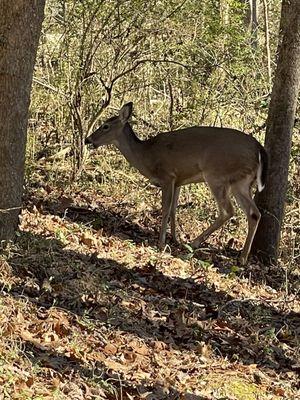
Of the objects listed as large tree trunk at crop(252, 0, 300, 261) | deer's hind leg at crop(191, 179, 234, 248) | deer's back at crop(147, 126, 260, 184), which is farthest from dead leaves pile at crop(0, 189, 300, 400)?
deer's back at crop(147, 126, 260, 184)

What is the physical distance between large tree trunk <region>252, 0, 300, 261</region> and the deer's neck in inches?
62.0

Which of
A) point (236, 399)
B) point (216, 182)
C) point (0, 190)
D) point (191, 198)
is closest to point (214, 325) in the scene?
point (236, 399)

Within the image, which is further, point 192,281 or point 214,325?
point 192,281

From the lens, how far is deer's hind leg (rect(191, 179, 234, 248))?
1053 cm

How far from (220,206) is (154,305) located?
297 centimetres

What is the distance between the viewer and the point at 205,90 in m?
13.4

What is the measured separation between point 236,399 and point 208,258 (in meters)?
3.79

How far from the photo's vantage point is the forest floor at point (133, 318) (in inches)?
242

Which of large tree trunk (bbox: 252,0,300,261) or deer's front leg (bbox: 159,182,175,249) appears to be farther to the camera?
deer's front leg (bbox: 159,182,175,249)

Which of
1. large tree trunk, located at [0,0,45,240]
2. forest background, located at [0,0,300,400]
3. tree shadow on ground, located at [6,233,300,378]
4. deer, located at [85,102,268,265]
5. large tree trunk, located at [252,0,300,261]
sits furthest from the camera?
deer, located at [85,102,268,265]

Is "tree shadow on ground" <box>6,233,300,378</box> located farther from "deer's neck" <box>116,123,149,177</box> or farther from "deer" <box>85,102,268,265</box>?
"deer's neck" <box>116,123,149,177</box>

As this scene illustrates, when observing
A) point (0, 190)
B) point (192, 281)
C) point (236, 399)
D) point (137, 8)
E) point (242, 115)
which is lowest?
point (236, 399)

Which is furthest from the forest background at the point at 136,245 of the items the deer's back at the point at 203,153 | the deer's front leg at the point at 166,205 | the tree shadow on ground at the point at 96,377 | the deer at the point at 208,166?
the deer's back at the point at 203,153

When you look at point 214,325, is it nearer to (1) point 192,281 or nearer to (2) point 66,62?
(1) point 192,281
